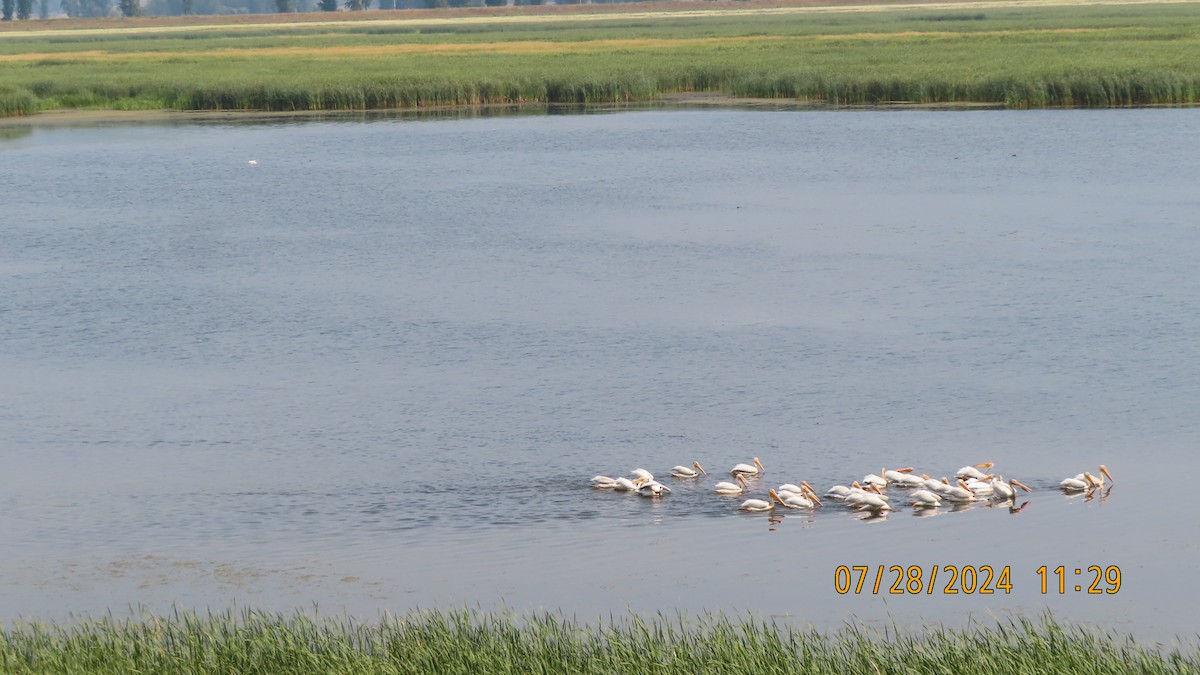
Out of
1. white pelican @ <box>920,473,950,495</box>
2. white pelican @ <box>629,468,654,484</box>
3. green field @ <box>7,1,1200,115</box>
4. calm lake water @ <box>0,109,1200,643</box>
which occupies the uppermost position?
white pelican @ <box>920,473,950,495</box>

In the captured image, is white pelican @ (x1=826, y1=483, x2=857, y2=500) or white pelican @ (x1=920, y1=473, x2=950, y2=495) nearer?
white pelican @ (x1=920, y1=473, x2=950, y2=495)

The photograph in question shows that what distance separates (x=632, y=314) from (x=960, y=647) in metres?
12.7

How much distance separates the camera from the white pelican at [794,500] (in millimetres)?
13156

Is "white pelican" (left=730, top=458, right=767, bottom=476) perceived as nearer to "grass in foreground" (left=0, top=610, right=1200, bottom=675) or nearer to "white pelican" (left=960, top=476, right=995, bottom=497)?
"white pelican" (left=960, top=476, right=995, bottom=497)

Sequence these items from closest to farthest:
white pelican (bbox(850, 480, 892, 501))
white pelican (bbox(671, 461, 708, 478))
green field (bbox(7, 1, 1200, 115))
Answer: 1. white pelican (bbox(850, 480, 892, 501))
2. white pelican (bbox(671, 461, 708, 478))
3. green field (bbox(7, 1, 1200, 115))

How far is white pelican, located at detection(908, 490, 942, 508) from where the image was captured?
13047mm

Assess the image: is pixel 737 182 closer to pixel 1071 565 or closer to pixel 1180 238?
pixel 1180 238

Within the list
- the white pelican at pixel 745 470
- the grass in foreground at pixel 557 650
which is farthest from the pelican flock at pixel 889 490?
the grass in foreground at pixel 557 650

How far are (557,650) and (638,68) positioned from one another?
57.8 meters

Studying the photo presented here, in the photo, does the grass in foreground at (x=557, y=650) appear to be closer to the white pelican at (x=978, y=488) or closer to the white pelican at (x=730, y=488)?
the white pelican at (x=978, y=488)

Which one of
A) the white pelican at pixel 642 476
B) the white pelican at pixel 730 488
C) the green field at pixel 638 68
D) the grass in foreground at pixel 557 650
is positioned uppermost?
the grass in foreground at pixel 557 650

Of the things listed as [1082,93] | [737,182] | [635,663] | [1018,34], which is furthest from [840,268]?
[1018,34]

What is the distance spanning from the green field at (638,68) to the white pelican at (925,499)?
37987mm

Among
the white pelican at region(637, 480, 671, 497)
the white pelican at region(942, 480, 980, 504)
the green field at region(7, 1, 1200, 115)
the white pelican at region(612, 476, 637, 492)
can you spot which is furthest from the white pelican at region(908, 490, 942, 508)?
the green field at region(7, 1, 1200, 115)
